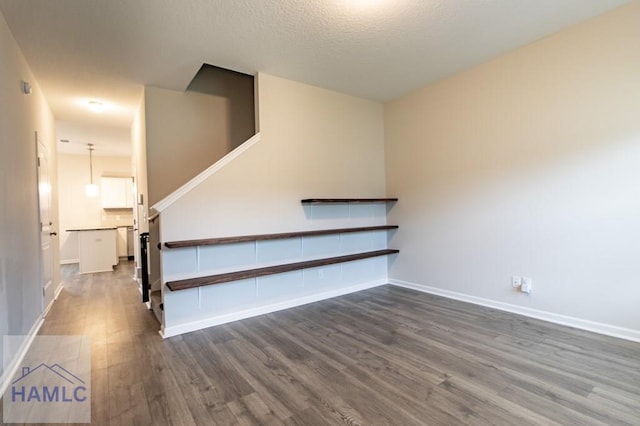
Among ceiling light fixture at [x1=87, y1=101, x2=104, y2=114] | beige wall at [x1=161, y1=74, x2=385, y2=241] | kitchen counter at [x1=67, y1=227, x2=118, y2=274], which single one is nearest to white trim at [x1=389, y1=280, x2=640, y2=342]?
beige wall at [x1=161, y1=74, x2=385, y2=241]

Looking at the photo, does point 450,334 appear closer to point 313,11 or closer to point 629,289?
point 629,289

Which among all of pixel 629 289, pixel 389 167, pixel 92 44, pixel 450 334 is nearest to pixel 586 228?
pixel 629 289

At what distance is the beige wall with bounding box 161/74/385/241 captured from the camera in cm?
329

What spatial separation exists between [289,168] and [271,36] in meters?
1.46

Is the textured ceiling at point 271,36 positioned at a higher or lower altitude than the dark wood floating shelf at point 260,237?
higher

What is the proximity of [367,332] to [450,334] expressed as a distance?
742 millimetres

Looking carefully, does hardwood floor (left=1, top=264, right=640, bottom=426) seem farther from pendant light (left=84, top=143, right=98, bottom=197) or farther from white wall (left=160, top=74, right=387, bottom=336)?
pendant light (left=84, top=143, right=98, bottom=197)

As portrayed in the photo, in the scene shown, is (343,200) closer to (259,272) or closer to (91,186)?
(259,272)

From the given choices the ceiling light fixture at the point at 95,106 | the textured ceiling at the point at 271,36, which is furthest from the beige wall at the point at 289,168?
the ceiling light fixture at the point at 95,106

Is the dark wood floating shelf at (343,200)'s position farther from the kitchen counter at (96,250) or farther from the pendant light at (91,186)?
the pendant light at (91,186)

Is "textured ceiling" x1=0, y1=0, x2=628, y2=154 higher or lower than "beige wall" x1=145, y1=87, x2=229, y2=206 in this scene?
higher

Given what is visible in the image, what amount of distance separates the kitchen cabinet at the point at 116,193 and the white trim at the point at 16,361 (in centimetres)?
554

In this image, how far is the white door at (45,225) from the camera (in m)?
3.60

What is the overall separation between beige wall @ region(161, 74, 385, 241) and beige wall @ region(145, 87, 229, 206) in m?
0.97
